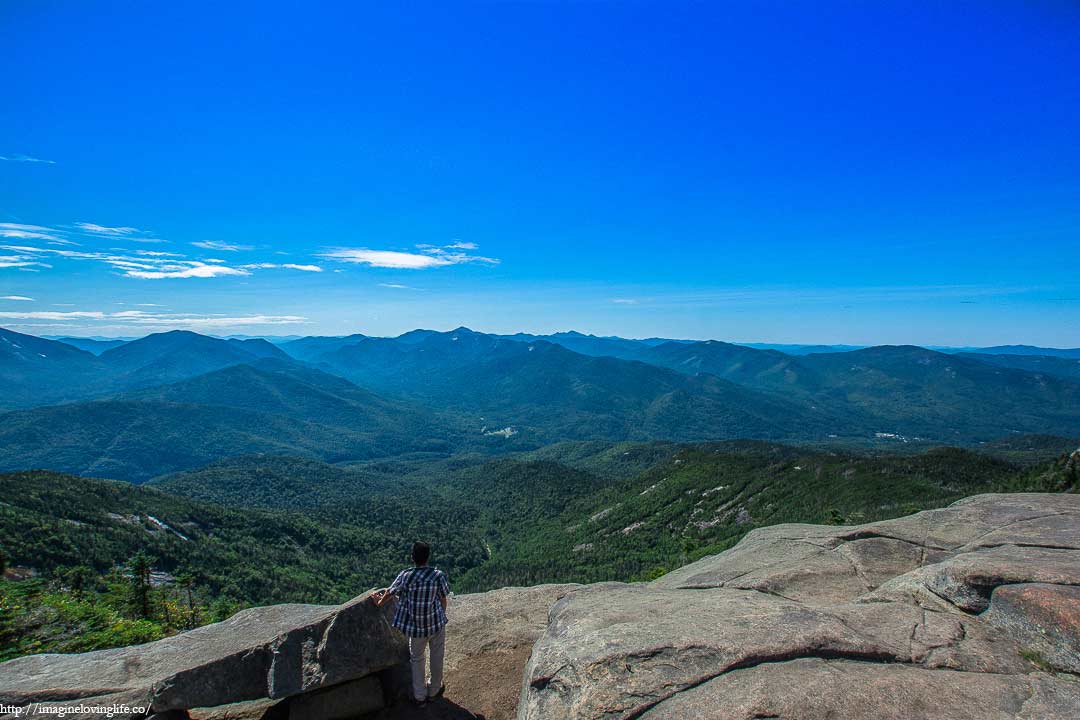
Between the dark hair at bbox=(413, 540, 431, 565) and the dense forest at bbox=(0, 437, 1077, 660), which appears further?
the dense forest at bbox=(0, 437, 1077, 660)

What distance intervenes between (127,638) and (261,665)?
17816mm

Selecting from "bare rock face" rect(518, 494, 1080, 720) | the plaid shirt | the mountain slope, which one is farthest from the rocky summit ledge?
the mountain slope

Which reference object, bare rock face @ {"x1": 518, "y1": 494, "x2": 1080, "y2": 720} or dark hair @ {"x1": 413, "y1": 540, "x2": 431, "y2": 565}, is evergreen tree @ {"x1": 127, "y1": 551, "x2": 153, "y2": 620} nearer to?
dark hair @ {"x1": 413, "y1": 540, "x2": 431, "y2": 565}

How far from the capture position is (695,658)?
1100 centimetres

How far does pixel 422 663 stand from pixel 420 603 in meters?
1.91

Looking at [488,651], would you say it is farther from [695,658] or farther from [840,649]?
[840,649]

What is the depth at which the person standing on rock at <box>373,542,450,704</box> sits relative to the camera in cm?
1335

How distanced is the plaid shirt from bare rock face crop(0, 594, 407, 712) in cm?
70

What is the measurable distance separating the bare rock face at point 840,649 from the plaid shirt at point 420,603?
10.1 ft

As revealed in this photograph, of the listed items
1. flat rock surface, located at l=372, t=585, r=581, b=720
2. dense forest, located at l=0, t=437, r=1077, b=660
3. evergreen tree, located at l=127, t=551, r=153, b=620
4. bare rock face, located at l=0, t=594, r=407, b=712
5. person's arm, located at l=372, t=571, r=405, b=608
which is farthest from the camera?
dense forest, located at l=0, t=437, r=1077, b=660

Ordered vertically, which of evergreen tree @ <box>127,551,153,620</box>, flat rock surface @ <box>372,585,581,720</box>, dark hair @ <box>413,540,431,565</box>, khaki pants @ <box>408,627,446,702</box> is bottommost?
evergreen tree @ <box>127,551,153,620</box>

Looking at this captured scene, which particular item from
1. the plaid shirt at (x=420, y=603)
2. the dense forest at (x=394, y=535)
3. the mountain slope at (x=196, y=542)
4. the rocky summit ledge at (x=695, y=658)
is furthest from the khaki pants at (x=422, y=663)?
the mountain slope at (x=196, y=542)

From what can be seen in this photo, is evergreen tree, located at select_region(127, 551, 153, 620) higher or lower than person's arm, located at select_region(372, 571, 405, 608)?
lower

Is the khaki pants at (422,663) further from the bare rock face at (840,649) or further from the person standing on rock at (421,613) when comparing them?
the bare rock face at (840,649)
